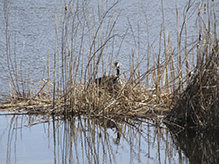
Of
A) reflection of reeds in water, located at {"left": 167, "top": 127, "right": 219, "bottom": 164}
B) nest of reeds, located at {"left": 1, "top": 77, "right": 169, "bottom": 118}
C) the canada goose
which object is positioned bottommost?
reflection of reeds in water, located at {"left": 167, "top": 127, "right": 219, "bottom": 164}

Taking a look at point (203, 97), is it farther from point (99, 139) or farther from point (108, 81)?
point (108, 81)

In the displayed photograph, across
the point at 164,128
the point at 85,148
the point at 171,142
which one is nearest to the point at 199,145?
the point at 171,142

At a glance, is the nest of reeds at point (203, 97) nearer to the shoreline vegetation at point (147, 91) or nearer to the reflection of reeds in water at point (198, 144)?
the shoreline vegetation at point (147, 91)

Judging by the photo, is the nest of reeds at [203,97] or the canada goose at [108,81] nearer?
the nest of reeds at [203,97]

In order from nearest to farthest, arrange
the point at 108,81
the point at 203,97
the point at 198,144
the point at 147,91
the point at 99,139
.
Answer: the point at 198,144 → the point at 99,139 → the point at 203,97 → the point at 108,81 → the point at 147,91

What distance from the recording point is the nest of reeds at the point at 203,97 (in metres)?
3.74

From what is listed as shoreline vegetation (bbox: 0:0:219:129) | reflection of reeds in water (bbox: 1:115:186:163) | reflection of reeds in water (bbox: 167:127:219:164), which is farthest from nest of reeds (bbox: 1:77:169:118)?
reflection of reeds in water (bbox: 167:127:219:164)

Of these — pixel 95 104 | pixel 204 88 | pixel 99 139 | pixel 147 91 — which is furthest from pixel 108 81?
pixel 204 88

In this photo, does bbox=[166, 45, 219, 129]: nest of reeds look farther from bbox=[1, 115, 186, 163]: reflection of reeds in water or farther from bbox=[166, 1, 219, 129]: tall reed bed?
bbox=[1, 115, 186, 163]: reflection of reeds in water

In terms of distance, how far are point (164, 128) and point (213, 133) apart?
0.57 meters

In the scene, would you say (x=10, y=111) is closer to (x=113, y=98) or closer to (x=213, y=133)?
(x=113, y=98)

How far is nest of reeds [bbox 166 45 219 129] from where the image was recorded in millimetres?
3740

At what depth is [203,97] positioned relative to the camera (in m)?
3.82

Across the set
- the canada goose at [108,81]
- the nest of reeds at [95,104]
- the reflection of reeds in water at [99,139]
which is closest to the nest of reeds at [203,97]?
the reflection of reeds in water at [99,139]
